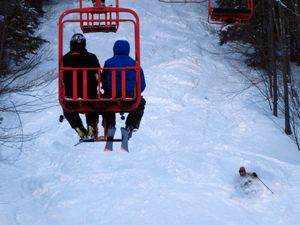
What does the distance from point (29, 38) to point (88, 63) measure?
44.0ft

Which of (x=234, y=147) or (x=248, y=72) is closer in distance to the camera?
(x=234, y=147)

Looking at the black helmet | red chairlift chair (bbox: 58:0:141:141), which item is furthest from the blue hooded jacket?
the black helmet

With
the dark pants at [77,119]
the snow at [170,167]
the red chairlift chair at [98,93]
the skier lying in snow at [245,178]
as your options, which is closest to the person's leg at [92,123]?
the dark pants at [77,119]

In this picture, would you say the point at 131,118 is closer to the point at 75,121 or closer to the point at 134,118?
the point at 134,118

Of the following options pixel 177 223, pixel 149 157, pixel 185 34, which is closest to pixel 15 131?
pixel 149 157

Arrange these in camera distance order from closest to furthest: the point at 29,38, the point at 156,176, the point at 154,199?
the point at 154,199
the point at 156,176
the point at 29,38

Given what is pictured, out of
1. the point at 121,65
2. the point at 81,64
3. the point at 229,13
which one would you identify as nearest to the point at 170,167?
the point at 229,13

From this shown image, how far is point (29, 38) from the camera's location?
19484 millimetres

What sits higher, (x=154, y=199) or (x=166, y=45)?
(x=166, y=45)

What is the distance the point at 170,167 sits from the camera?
Result: 46.5ft

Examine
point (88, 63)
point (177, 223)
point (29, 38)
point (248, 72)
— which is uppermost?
point (88, 63)

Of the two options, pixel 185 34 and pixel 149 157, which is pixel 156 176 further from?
pixel 185 34

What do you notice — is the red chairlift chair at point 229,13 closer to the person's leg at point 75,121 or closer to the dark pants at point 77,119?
the dark pants at point 77,119

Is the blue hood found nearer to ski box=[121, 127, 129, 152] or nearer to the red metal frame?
the red metal frame
